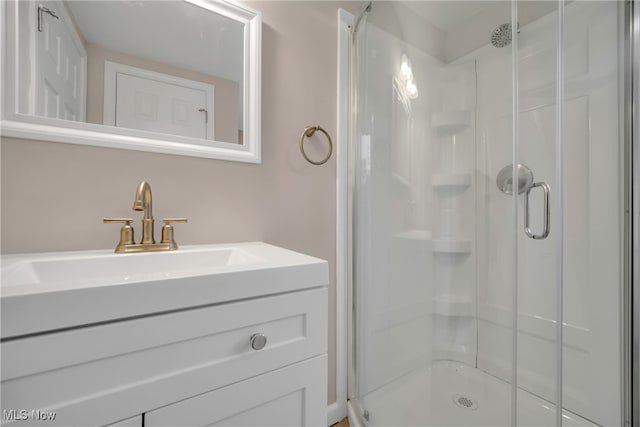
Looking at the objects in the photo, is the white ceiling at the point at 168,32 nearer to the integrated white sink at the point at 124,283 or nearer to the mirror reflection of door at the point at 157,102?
the mirror reflection of door at the point at 157,102

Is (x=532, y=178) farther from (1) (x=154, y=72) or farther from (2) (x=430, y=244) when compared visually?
(1) (x=154, y=72)

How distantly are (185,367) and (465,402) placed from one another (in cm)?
109

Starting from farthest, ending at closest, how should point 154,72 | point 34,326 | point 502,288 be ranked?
point 502,288
point 154,72
point 34,326

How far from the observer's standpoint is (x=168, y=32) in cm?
92

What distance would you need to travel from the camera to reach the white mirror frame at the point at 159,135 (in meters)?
0.68

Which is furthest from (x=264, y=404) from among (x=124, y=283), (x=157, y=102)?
(x=157, y=102)

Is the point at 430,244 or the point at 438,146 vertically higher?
the point at 438,146

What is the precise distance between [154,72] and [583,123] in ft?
→ 4.96

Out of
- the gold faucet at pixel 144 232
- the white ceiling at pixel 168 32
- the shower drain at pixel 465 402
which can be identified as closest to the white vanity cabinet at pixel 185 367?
the gold faucet at pixel 144 232

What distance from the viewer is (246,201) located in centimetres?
103

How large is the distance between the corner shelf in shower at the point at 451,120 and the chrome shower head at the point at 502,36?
237 mm

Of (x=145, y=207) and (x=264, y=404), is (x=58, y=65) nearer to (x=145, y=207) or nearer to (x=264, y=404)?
(x=145, y=207)

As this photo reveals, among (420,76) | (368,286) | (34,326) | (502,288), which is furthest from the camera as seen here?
(368,286)

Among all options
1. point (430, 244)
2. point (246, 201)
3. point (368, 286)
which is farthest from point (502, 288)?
point (246, 201)
